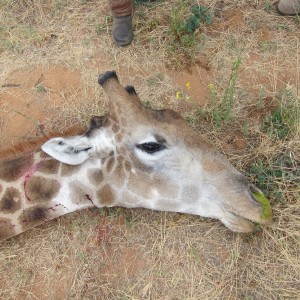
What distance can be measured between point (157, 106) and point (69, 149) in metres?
1.56

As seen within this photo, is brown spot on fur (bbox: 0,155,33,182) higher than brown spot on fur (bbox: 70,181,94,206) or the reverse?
higher

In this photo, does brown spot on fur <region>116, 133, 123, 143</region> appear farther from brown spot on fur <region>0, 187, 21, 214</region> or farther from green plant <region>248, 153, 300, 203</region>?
green plant <region>248, 153, 300, 203</region>

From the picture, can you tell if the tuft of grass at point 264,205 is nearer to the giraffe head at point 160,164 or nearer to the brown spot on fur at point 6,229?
the giraffe head at point 160,164

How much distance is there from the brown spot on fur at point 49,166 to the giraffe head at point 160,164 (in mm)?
266

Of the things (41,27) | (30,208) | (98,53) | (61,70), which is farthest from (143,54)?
(30,208)

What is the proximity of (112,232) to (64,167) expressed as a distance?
832 millimetres

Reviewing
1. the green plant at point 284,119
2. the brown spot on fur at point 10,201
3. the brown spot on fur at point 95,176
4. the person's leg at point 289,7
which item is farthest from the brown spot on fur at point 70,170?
the person's leg at point 289,7

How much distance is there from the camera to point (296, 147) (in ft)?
14.1

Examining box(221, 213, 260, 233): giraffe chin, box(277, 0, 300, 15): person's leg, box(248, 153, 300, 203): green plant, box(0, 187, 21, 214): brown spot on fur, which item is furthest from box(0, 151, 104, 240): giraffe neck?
box(277, 0, 300, 15): person's leg

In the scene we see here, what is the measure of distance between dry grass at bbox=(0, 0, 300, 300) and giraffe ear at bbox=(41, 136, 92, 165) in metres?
0.82

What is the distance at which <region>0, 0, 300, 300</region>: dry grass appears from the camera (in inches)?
154

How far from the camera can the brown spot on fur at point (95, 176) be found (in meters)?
3.80

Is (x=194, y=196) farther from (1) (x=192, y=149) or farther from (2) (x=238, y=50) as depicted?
(2) (x=238, y=50)

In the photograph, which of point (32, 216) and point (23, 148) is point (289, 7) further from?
point (32, 216)
